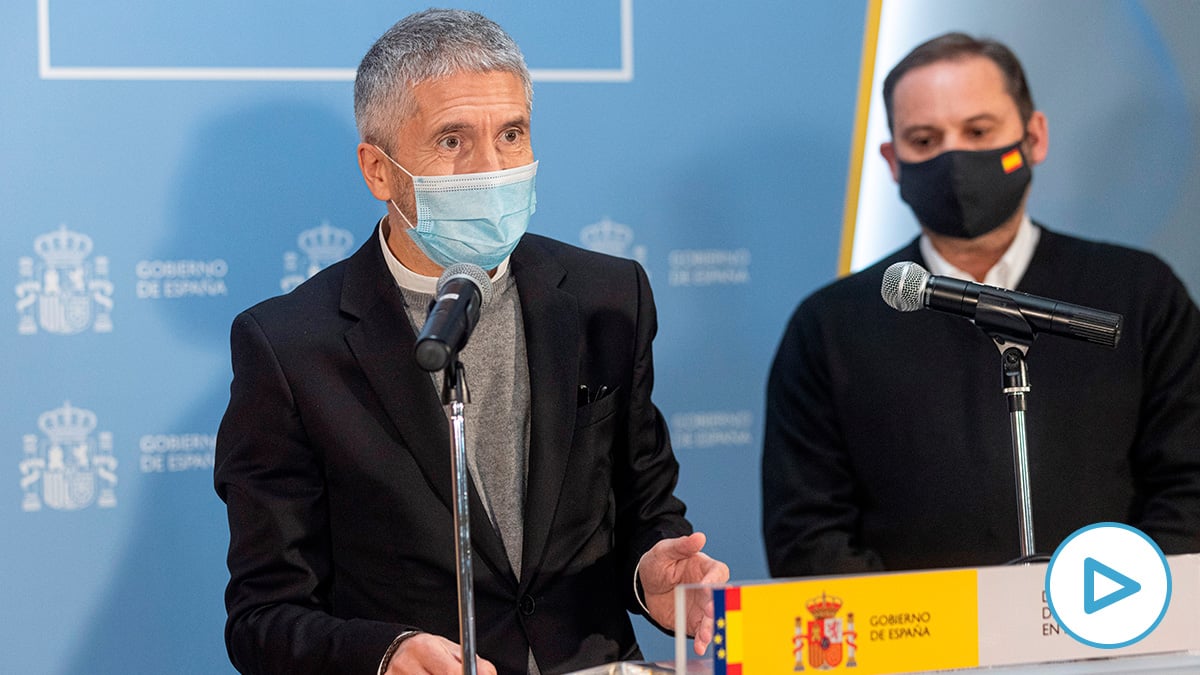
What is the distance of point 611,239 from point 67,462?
4.98ft

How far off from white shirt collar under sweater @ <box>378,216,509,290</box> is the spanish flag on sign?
56.1 inches

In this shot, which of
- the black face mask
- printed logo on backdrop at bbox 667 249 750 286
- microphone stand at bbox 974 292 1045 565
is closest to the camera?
microphone stand at bbox 974 292 1045 565

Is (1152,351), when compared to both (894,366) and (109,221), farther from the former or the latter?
(109,221)

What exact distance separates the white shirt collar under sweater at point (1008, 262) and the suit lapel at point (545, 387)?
1.19 m

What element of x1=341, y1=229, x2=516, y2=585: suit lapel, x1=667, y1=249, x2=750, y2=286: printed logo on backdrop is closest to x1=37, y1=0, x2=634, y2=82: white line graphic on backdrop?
x1=667, y1=249, x2=750, y2=286: printed logo on backdrop

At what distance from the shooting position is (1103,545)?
1.80 metres

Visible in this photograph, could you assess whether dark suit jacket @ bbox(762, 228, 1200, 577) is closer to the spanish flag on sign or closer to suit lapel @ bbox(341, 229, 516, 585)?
the spanish flag on sign

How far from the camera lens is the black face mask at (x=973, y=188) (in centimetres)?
327

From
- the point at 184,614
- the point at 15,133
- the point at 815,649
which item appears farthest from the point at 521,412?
the point at 15,133

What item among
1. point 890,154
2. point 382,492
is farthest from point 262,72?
point 890,154

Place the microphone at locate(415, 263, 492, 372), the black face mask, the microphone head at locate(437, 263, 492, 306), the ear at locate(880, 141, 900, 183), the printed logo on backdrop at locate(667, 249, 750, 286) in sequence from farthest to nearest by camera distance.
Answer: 1. the printed logo on backdrop at locate(667, 249, 750, 286)
2. the ear at locate(880, 141, 900, 183)
3. the black face mask
4. the microphone head at locate(437, 263, 492, 306)
5. the microphone at locate(415, 263, 492, 372)

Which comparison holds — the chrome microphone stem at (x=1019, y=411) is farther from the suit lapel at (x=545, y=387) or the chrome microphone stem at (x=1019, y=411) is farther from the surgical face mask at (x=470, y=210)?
A: the surgical face mask at (x=470, y=210)

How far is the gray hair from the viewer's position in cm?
250

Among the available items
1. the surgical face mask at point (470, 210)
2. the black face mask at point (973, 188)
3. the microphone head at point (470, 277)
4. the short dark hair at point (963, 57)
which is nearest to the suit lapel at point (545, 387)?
the surgical face mask at point (470, 210)
